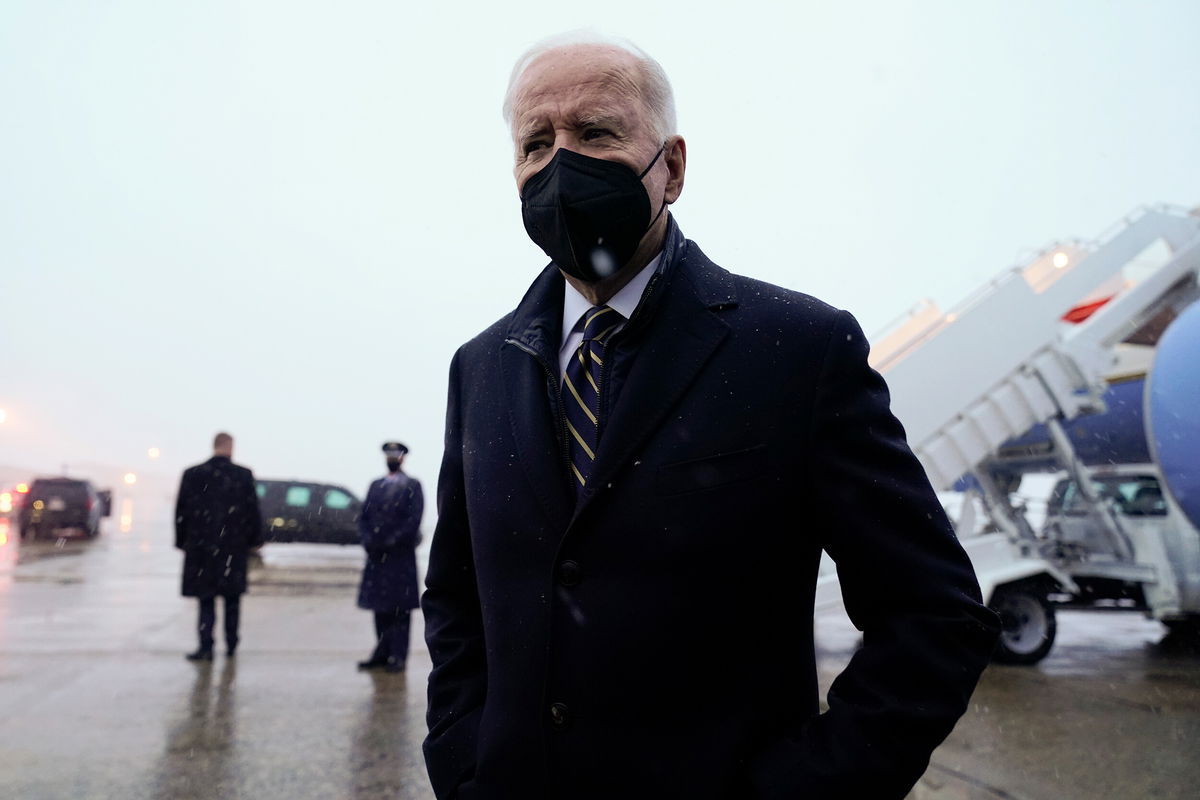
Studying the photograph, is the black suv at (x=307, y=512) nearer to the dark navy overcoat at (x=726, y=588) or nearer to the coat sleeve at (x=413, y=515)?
the coat sleeve at (x=413, y=515)

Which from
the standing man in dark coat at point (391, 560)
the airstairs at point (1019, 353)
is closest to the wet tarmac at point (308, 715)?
the standing man in dark coat at point (391, 560)

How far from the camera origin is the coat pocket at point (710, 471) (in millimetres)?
1438

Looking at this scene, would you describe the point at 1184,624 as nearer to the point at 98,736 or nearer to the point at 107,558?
the point at 98,736

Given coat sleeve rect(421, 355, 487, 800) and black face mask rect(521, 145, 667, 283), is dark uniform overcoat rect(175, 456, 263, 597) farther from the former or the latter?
black face mask rect(521, 145, 667, 283)

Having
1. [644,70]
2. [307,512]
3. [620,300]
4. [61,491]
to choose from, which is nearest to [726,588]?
[620,300]

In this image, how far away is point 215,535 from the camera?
7461 millimetres

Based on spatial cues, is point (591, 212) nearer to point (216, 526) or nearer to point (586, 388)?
point (586, 388)

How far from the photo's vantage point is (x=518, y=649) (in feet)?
5.01

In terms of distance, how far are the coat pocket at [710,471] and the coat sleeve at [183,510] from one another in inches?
277

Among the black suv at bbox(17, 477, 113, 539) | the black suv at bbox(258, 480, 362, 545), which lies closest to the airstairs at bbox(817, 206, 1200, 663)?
the black suv at bbox(258, 480, 362, 545)

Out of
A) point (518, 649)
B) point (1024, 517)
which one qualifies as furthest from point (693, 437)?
point (1024, 517)

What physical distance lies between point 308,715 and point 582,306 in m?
4.83

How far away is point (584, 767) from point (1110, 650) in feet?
30.9

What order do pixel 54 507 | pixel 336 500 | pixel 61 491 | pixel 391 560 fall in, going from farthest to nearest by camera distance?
pixel 61 491, pixel 54 507, pixel 336 500, pixel 391 560
